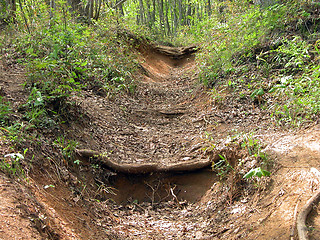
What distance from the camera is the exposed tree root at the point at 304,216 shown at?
2033mm

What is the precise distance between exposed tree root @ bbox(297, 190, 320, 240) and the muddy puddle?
5.90ft

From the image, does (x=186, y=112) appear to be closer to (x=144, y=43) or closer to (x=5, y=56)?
(x=5, y=56)

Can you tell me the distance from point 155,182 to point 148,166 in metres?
0.29

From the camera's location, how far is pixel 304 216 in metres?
2.18

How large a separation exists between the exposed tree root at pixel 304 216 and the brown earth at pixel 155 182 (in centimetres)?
6

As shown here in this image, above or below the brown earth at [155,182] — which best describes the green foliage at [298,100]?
above

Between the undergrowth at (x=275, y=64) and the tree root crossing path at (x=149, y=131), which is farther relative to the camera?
the tree root crossing path at (x=149, y=131)

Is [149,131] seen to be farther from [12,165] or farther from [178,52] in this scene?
[178,52]

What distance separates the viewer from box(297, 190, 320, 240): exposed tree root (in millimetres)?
2033

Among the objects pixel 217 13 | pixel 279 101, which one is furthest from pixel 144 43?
pixel 279 101

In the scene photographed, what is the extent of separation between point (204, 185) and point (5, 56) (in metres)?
5.01

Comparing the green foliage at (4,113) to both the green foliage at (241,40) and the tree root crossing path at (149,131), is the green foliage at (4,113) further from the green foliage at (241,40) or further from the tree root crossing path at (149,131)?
the green foliage at (241,40)

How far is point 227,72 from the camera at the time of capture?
6785 millimetres

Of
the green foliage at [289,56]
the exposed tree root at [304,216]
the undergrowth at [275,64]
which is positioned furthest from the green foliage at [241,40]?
the exposed tree root at [304,216]
